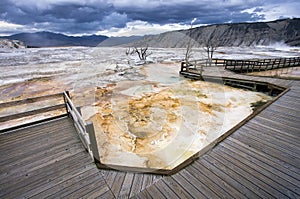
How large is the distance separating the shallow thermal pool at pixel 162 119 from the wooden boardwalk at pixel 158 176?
661mm

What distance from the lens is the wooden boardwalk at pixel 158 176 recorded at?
8.25ft

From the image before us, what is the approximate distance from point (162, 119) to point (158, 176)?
14.1 ft

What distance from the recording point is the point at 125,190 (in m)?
2.55

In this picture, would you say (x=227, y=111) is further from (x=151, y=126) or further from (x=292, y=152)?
(x=292, y=152)

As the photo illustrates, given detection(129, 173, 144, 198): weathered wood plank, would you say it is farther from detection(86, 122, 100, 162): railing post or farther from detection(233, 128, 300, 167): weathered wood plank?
detection(233, 128, 300, 167): weathered wood plank

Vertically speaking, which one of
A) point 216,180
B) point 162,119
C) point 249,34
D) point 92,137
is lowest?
point 162,119

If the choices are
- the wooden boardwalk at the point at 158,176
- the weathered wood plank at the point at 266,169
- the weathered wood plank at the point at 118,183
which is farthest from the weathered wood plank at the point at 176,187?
the weathered wood plank at the point at 266,169

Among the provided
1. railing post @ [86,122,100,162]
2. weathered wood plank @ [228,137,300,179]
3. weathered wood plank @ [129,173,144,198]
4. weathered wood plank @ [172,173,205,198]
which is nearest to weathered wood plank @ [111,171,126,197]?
weathered wood plank @ [129,173,144,198]

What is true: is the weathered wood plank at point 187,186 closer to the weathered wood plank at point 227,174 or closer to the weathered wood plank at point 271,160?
the weathered wood plank at point 227,174

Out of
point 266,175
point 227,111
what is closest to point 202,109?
point 227,111

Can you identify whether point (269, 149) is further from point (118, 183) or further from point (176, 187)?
point (118, 183)

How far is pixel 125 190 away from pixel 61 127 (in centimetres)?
274

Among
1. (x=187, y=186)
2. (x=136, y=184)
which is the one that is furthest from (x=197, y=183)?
(x=136, y=184)

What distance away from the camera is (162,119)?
23.3ft
